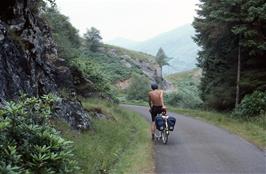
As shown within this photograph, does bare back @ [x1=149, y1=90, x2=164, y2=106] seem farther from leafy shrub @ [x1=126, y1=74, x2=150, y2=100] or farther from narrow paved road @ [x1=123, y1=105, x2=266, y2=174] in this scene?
leafy shrub @ [x1=126, y1=74, x2=150, y2=100]

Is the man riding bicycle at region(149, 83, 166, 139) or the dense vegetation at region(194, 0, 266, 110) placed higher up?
the dense vegetation at region(194, 0, 266, 110)

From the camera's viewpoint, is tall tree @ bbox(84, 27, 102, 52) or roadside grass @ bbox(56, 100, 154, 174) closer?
roadside grass @ bbox(56, 100, 154, 174)

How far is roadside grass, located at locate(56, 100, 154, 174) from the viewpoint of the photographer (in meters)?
10.4

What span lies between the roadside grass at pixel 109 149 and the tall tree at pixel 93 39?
5704 cm

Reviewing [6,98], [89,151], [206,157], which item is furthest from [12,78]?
[206,157]

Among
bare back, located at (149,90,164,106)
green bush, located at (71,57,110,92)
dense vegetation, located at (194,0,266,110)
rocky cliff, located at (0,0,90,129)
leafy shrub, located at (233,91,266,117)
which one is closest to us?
rocky cliff, located at (0,0,90,129)

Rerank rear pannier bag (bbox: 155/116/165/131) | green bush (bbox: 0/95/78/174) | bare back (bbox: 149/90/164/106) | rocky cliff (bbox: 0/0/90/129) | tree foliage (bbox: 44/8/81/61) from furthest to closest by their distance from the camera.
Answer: tree foliage (bbox: 44/8/81/61) → bare back (bbox: 149/90/164/106) → rear pannier bag (bbox: 155/116/165/131) → rocky cliff (bbox: 0/0/90/129) → green bush (bbox: 0/95/78/174)

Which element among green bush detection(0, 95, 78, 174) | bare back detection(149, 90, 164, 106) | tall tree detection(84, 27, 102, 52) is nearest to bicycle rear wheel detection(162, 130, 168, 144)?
bare back detection(149, 90, 164, 106)

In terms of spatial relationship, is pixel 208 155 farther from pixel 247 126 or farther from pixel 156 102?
pixel 247 126

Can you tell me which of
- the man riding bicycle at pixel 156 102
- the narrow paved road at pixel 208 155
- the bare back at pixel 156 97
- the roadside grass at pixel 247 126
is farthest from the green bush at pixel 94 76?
the bare back at pixel 156 97

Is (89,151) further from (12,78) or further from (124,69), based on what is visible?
(124,69)

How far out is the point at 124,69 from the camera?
2918 inches

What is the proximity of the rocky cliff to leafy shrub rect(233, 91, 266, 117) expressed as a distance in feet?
31.7

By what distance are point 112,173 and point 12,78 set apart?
3.23 meters
